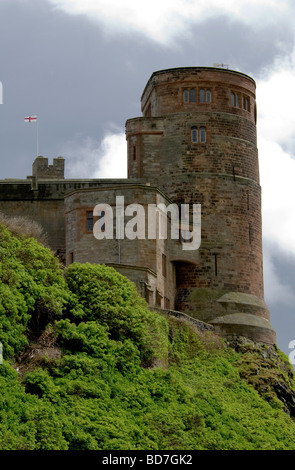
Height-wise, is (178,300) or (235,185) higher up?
(235,185)

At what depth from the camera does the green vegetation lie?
44.7 meters

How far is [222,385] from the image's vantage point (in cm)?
5875

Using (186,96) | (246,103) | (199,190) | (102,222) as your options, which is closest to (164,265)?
(102,222)

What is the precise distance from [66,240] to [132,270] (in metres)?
5.87

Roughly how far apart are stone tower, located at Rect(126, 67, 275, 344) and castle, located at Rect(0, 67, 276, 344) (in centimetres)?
5

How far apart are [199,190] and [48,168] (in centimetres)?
900

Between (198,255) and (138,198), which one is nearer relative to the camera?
(138,198)

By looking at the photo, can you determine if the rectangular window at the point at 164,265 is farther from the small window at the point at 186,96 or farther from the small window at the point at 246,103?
the small window at the point at 246,103

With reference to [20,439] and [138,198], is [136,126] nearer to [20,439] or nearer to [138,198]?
[138,198]

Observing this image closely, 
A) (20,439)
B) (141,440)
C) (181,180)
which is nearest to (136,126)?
(181,180)

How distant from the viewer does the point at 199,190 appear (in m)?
68.4

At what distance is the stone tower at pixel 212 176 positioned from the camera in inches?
2653

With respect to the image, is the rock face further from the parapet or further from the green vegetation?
the parapet

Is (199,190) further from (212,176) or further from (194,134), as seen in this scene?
(194,134)
